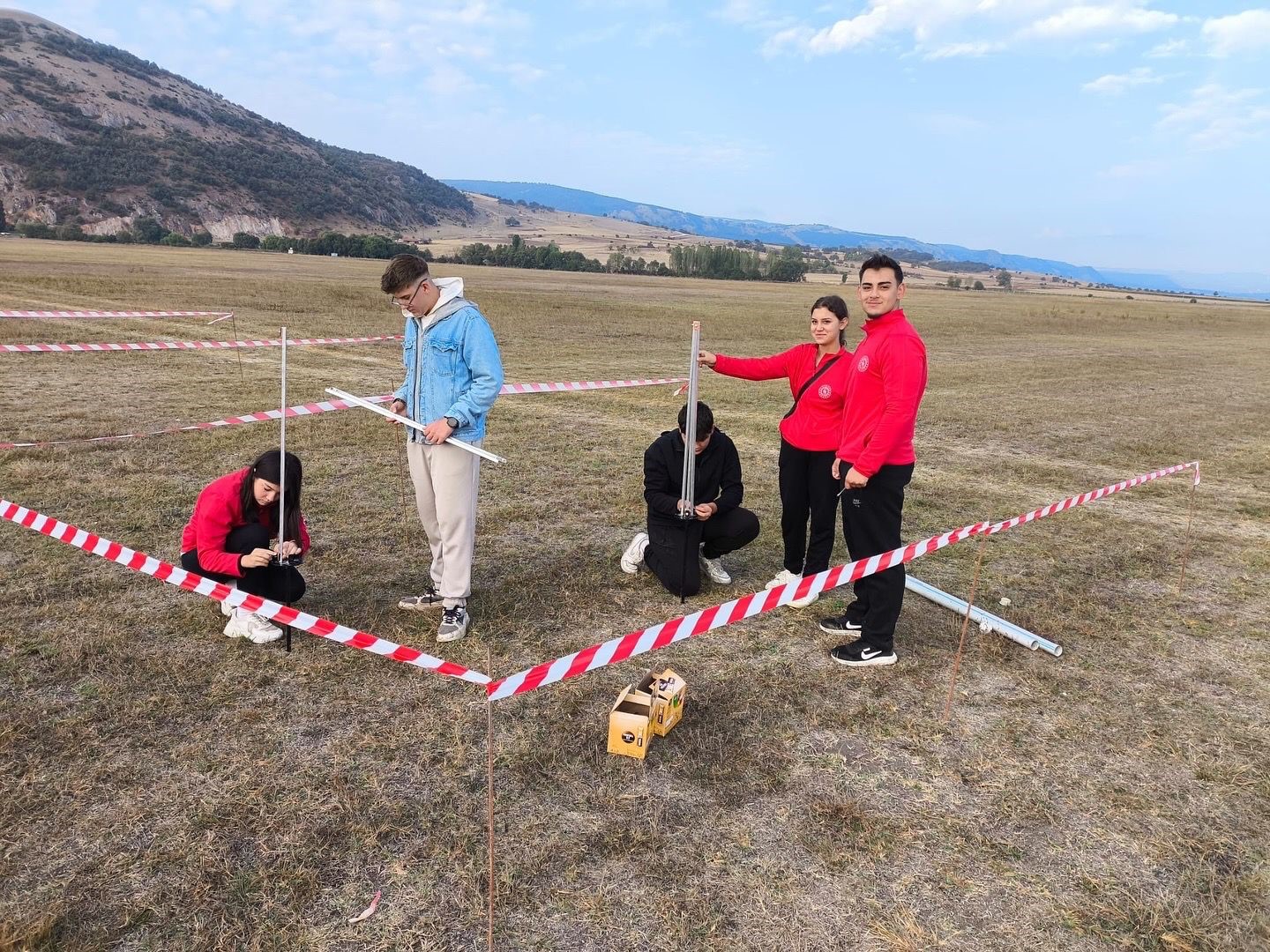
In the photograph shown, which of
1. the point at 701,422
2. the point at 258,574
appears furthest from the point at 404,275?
the point at 701,422

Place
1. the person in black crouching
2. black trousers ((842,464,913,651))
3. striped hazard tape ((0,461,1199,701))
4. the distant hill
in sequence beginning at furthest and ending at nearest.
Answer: the distant hill, the person in black crouching, black trousers ((842,464,913,651)), striped hazard tape ((0,461,1199,701))

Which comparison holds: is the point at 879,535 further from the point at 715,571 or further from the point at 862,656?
the point at 715,571

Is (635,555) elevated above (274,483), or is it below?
below

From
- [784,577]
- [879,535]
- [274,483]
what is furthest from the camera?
[784,577]

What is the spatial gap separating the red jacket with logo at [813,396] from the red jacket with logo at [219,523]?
3.20 m

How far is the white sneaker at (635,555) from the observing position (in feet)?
19.4

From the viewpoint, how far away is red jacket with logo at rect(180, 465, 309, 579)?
4.41 meters

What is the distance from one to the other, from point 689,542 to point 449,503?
5.97 ft

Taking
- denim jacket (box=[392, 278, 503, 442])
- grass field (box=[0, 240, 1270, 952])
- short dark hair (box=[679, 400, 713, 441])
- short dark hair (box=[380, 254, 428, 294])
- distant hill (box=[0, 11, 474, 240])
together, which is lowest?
grass field (box=[0, 240, 1270, 952])

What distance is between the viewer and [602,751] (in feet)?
12.3

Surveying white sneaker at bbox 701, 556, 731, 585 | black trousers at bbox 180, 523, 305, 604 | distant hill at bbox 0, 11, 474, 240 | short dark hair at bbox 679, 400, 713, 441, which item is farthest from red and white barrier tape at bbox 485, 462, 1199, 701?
distant hill at bbox 0, 11, 474, 240

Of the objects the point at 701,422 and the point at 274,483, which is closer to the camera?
the point at 274,483

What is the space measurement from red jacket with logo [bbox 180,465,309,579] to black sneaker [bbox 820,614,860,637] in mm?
3734

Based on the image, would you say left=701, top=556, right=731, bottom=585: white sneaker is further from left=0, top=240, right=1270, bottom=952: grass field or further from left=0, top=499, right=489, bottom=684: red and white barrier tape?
left=0, top=499, right=489, bottom=684: red and white barrier tape
